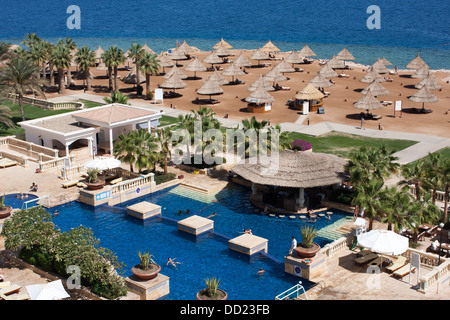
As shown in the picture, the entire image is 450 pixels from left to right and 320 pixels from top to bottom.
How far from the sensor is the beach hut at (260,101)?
67000 mm

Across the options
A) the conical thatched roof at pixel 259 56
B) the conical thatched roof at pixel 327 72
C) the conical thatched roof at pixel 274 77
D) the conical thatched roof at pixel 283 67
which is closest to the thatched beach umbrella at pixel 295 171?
the conical thatched roof at pixel 274 77

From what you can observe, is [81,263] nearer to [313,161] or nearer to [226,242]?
[226,242]

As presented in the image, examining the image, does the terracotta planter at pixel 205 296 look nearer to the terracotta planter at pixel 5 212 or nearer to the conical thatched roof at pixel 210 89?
the terracotta planter at pixel 5 212

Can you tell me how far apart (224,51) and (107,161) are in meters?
68.4

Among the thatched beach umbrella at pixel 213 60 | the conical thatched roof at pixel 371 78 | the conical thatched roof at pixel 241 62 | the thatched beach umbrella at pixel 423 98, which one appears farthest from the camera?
the thatched beach umbrella at pixel 213 60

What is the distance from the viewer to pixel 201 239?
35.2 meters

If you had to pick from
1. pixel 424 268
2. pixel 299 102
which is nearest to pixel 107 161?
pixel 424 268

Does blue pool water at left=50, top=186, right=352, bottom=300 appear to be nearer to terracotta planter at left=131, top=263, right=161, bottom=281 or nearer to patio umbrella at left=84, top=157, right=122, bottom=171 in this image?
terracotta planter at left=131, top=263, right=161, bottom=281

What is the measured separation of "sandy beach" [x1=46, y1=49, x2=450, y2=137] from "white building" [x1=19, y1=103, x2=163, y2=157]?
1540 cm

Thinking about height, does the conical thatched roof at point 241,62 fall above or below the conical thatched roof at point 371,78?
above

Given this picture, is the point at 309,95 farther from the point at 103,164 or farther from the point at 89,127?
the point at 103,164

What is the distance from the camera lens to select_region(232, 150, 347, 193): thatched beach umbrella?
38.2 metres

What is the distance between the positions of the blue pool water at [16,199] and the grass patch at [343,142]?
25.4 m

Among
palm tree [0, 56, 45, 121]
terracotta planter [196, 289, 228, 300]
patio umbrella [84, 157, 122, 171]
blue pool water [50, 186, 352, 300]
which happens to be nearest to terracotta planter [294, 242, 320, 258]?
blue pool water [50, 186, 352, 300]
